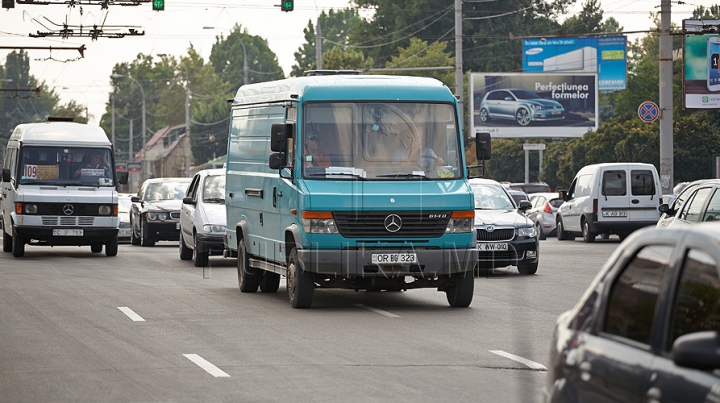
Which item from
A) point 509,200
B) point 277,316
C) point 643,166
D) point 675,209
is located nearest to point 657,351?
point 277,316

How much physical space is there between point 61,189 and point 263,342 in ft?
51.3

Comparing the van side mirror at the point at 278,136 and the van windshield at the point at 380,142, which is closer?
the van windshield at the point at 380,142

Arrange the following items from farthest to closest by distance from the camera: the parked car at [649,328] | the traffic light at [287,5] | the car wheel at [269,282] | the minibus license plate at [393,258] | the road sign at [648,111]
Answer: the road sign at [648,111] → the traffic light at [287,5] → the car wheel at [269,282] → the minibus license plate at [393,258] → the parked car at [649,328]

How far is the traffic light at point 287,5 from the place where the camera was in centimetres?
3180

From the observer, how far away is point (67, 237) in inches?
1054

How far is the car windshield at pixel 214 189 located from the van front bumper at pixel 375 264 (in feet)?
34.3

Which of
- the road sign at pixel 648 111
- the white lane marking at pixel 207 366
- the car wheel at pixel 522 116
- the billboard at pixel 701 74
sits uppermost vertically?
the billboard at pixel 701 74

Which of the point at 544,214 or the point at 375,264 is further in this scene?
the point at 544,214

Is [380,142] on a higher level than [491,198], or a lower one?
higher

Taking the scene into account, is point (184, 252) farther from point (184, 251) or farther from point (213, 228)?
point (213, 228)

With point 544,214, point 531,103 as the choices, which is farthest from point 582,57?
point 544,214

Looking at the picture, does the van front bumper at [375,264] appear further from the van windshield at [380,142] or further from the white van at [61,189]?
the white van at [61,189]

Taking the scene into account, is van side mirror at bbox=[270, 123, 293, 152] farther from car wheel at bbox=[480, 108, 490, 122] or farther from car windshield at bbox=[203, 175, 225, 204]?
car wheel at bbox=[480, 108, 490, 122]

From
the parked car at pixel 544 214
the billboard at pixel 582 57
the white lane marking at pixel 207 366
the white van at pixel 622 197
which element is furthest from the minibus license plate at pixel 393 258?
the billboard at pixel 582 57
